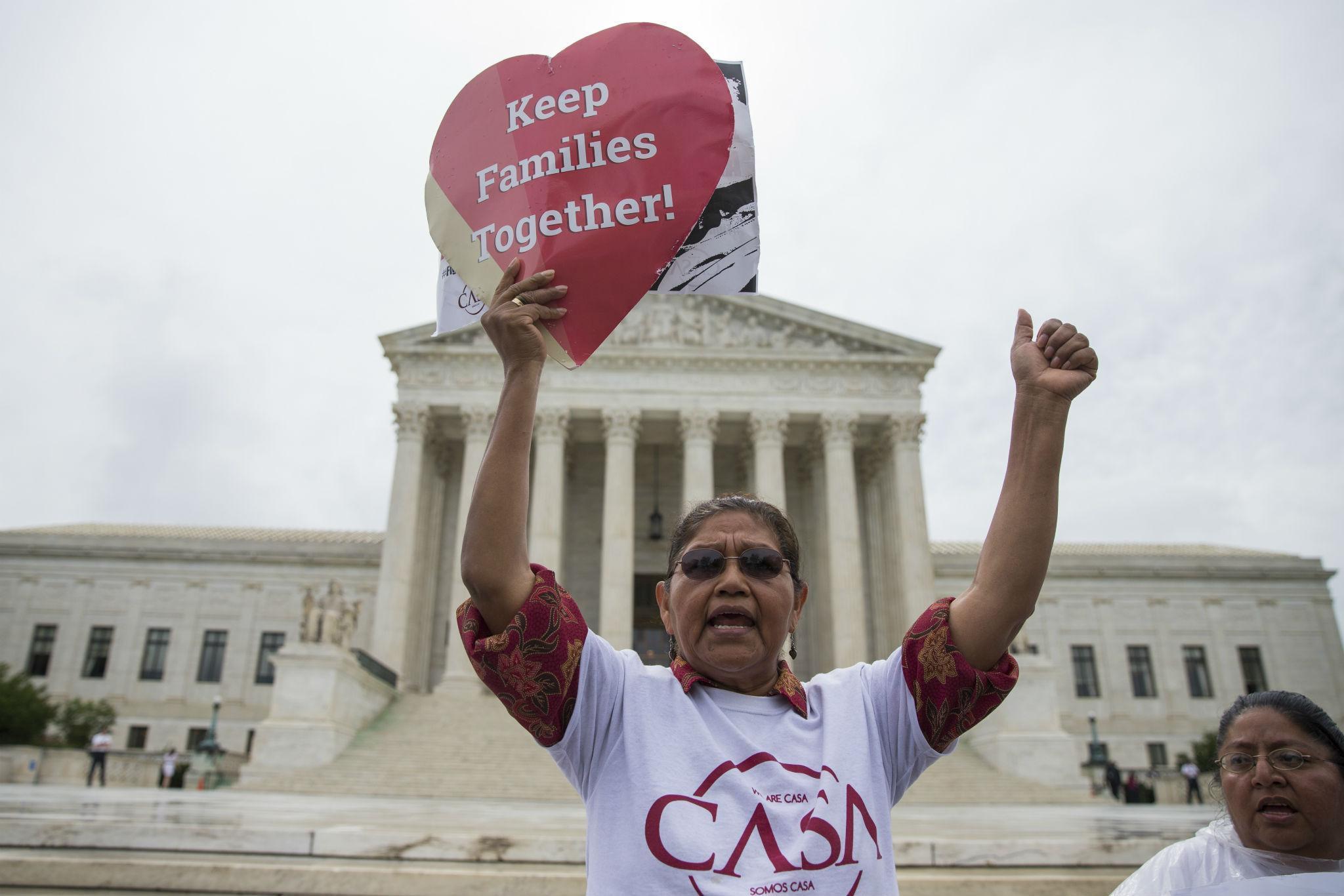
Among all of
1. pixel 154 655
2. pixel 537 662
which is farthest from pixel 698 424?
pixel 537 662

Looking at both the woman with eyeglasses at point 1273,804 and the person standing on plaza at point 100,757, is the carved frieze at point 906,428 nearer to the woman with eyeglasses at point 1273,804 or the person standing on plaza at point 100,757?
the person standing on plaza at point 100,757

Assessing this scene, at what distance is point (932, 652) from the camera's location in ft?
7.79

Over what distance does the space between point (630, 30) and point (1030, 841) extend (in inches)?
243

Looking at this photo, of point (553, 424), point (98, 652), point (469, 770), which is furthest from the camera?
point (98, 652)

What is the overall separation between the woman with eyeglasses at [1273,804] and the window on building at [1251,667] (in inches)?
2010

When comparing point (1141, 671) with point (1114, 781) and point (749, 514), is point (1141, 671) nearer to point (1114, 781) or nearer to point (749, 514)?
point (1114, 781)

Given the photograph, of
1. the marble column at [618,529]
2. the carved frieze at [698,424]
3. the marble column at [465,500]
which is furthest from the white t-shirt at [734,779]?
the carved frieze at [698,424]

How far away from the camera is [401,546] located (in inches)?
1367

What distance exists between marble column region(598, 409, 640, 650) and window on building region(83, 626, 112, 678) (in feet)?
→ 80.6

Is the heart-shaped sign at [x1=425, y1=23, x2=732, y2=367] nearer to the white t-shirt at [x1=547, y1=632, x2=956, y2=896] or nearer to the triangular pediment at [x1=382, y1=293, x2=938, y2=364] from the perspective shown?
the white t-shirt at [x1=547, y1=632, x2=956, y2=896]

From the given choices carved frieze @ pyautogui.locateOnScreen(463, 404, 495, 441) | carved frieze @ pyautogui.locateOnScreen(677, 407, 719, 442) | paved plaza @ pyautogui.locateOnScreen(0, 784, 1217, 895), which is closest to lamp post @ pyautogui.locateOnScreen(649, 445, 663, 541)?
carved frieze @ pyautogui.locateOnScreen(677, 407, 719, 442)

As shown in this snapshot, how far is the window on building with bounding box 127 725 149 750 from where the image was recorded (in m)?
41.3

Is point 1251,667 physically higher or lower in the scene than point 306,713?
higher

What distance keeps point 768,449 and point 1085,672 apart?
21650mm
